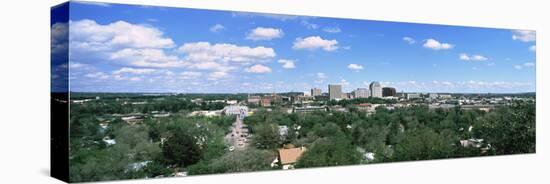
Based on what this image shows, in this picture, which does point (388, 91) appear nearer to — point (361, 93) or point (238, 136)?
point (361, 93)

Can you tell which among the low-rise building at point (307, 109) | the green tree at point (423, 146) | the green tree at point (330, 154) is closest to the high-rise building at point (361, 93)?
the low-rise building at point (307, 109)

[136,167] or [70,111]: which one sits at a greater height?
[70,111]

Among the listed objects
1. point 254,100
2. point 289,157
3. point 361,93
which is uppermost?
point 361,93

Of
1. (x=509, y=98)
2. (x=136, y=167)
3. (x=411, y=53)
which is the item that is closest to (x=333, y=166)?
(x=411, y=53)

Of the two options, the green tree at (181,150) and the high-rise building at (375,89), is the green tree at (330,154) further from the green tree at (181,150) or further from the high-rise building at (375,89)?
the green tree at (181,150)

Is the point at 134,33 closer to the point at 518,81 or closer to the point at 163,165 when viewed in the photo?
the point at 163,165

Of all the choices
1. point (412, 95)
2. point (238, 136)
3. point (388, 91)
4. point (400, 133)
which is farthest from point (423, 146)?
point (238, 136)

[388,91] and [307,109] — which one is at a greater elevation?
[388,91]
